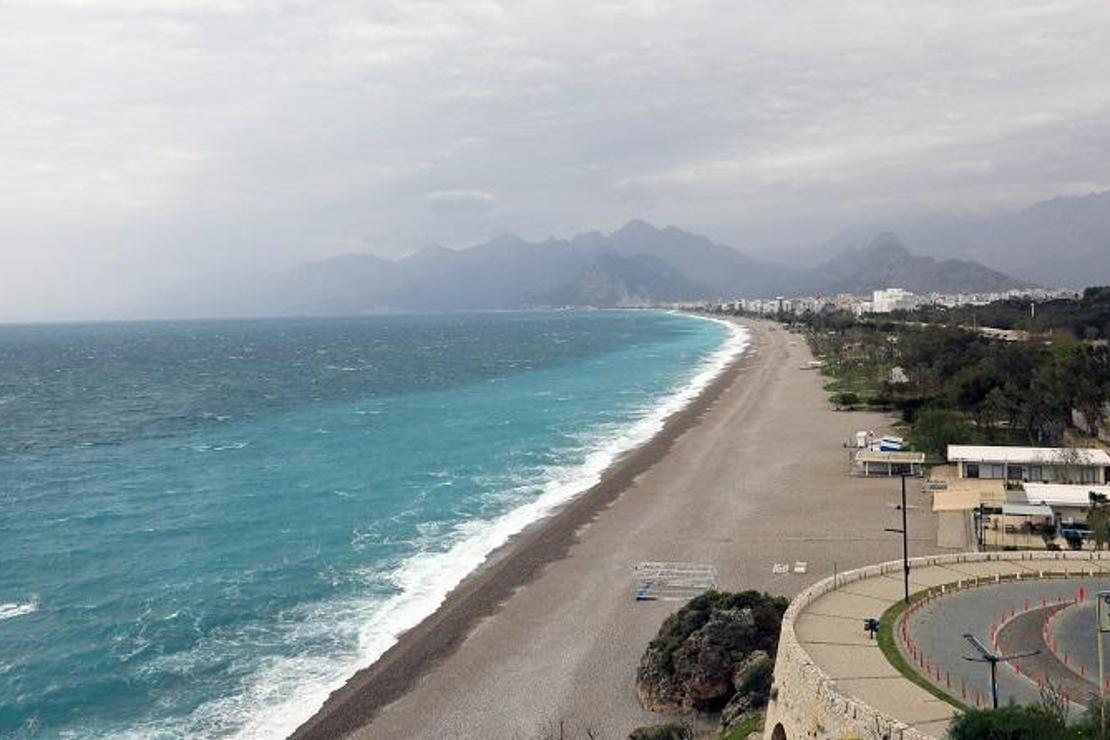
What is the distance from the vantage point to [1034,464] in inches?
1656

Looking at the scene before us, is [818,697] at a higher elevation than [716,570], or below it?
higher

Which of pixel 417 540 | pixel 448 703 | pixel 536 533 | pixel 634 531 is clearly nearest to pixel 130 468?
pixel 417 540

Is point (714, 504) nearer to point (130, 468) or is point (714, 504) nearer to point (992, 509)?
point (992, 509)

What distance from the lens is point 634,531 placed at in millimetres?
39125

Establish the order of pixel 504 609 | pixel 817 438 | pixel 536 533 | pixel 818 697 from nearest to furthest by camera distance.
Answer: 1. pixel 818 697
2. pixel 504 609
3. pixel 536 533
4. pixel 817 438

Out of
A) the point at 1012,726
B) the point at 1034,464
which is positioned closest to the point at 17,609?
the point at 1012,726

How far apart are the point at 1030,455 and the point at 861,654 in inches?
1167

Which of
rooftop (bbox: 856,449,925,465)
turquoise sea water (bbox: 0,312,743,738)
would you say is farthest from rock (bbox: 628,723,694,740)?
rooftop (bbox: 856,449,925,465)

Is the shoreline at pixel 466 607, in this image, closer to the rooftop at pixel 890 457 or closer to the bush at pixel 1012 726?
the rooftop at pixel 890 457

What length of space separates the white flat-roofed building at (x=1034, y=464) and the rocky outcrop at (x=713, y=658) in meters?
23.1

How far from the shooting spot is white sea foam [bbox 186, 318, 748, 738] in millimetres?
23672

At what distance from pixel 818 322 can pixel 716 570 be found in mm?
149851

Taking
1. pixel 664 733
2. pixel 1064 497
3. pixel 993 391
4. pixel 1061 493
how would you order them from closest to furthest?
pixel 664 733, pixel 1064 497, pixel 1061 493, pixel 993 391

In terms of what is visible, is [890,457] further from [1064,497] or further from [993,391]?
[1064,497]
